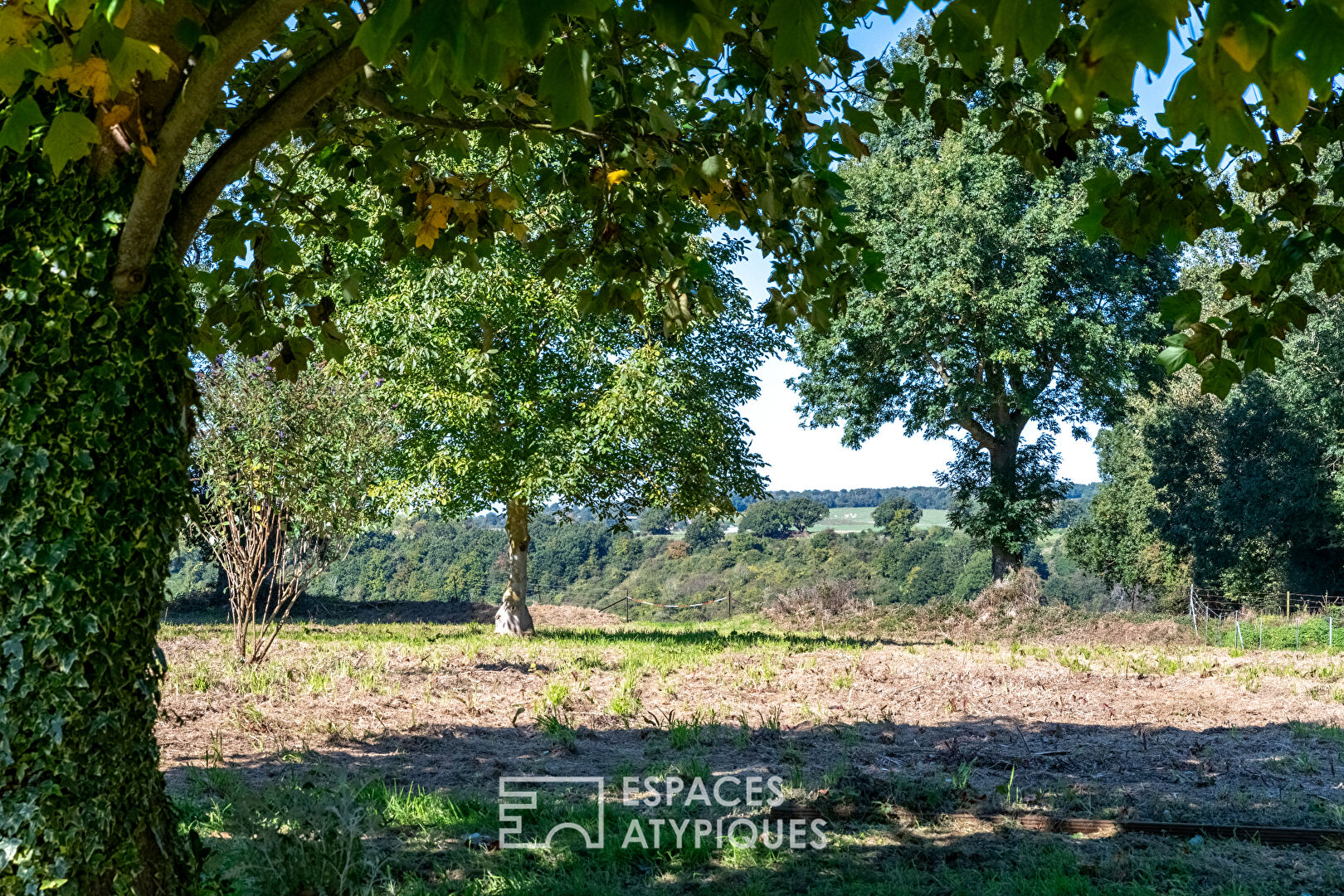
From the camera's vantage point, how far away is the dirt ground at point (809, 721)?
17.6 ft

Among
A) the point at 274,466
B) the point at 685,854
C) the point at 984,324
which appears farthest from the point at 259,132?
the point at 984,324

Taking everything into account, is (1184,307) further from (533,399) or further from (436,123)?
(533,399)

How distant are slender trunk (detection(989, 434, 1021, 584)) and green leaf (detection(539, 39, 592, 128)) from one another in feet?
67.4

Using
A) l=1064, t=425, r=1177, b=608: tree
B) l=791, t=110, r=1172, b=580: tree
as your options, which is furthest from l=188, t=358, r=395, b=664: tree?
l=1064, t=425, r=1177, b=608: tree

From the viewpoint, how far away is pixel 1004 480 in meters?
21.0

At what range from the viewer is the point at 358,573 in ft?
197

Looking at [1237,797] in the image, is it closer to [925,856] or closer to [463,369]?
[925,856]

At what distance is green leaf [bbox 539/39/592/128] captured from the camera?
145 centimetres

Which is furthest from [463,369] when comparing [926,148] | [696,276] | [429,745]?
[926,148]

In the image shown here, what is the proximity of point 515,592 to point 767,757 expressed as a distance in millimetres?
9896

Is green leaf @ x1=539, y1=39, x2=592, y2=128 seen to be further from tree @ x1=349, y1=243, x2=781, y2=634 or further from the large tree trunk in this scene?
the large tree trunk

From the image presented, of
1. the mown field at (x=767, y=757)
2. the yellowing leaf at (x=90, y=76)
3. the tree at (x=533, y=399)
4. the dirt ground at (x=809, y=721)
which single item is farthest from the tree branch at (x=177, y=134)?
the tree at (x=533, y=399)

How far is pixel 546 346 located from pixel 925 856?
11510 mm

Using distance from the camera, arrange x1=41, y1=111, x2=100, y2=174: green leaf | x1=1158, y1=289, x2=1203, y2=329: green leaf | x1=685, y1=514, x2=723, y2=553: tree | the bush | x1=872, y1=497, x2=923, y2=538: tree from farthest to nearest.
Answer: x1=685, y1=514, x2=723, y2=553: tree, x1=872, y1=497, x2=923, y2=538: tree, the bush, x1=1158, y1=289, x2=1203, y2=329: green leaf, x1=41, y1=111, x2=100, y2=174: green leaf
